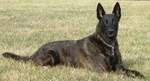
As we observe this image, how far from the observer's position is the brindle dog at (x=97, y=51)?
8.66 meters

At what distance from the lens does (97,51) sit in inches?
348

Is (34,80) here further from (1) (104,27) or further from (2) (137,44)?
(2) (137,44)

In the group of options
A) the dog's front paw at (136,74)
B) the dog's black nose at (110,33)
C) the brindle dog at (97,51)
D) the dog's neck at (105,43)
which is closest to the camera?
the dog's front paw at (136,74)

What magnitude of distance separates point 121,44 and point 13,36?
385cm

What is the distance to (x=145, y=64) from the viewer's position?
9.86m

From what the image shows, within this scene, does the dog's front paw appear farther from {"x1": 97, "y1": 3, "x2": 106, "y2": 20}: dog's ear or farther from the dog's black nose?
{"x1": 97, "y1": 3, "x2": 106, "y2": 20}: dog's ear

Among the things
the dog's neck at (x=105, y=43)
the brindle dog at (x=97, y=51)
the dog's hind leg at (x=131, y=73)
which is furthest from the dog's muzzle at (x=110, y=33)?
the dog's hind leg at (x=131, y=73)

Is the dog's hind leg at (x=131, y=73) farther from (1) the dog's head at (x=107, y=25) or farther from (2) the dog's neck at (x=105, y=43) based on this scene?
(1) the dog's head at (x=107, y=25)

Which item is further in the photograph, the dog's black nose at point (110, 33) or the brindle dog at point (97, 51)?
the brindle dog at point (97, 51)

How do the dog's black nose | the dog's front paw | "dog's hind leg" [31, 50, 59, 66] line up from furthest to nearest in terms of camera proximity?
"dog's hind leg" [31, 50, 59, 66] → the dog's black nose → the dog's front paw

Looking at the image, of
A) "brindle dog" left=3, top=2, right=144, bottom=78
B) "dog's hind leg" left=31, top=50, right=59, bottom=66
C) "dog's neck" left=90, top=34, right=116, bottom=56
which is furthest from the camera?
"dog's hind leg" left=31, top=50, right=59, bottom=66

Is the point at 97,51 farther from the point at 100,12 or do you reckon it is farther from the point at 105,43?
the point at 100,12


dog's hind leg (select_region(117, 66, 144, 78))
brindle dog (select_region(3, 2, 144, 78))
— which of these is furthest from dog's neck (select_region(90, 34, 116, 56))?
dog's hind leg (select_region(117, 66, 144, 78))

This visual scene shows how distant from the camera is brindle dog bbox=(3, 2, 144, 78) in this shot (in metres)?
8.66
